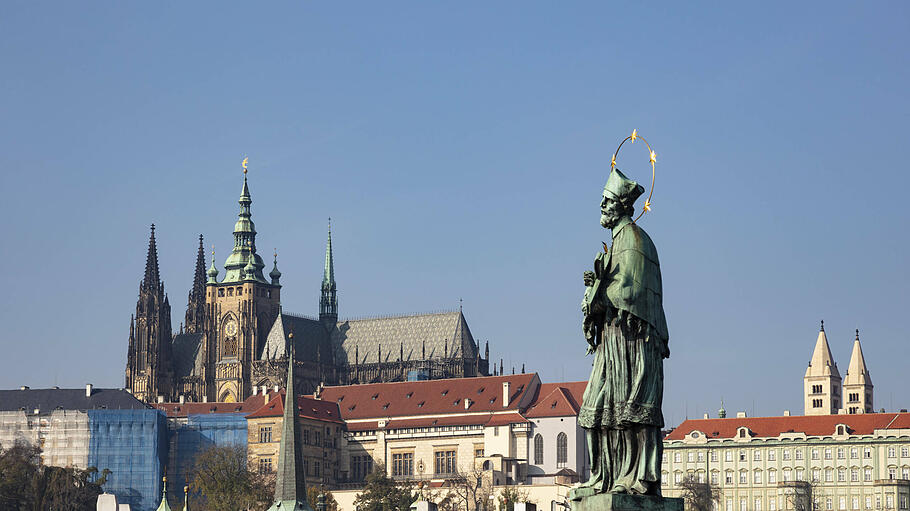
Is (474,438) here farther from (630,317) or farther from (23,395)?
(630,317)

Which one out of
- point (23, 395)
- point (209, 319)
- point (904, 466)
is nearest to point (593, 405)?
point (904, 466)

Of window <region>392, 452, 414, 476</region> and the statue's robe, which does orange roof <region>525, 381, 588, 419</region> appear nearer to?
window <region>392, 452, 414, 476</region>

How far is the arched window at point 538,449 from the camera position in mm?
136750

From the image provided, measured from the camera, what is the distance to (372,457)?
149750 millimetres

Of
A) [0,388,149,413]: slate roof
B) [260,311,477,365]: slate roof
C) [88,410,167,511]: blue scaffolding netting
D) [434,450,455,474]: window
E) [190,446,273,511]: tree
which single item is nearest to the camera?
[190,446,273,511]: tree

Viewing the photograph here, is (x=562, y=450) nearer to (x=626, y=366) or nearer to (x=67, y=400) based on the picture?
(x=67, y=400)

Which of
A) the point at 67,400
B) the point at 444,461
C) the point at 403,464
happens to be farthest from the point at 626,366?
the point at 67,400

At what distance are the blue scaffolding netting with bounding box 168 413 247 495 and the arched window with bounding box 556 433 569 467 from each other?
2856 centimetres

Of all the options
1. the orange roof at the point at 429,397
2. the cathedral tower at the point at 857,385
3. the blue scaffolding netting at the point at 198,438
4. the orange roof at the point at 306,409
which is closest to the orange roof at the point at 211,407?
the orange roof at the point at 306,409

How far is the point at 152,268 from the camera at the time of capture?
633 ft

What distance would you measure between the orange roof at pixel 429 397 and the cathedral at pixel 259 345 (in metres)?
13.2

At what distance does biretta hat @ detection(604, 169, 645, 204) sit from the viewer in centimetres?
1571

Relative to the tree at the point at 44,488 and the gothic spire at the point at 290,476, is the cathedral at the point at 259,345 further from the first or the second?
the gothic spire at the point at 290,476

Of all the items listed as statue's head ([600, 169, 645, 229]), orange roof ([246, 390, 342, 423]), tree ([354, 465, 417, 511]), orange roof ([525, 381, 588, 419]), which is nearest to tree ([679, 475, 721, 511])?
orange roof ([525, 381, 588, 419])
